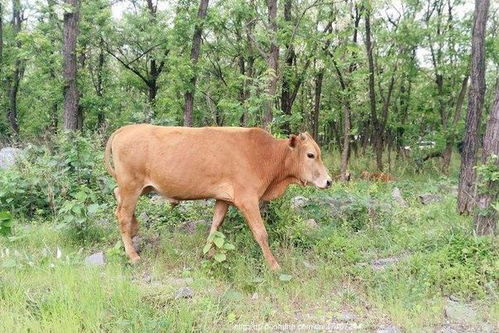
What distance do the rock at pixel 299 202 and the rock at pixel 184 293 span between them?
12.1 feet

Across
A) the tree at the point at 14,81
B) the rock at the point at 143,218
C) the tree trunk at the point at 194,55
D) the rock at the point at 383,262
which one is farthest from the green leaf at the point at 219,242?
the tree at the point at 14,81

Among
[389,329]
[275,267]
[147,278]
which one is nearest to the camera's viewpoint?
[389,329]

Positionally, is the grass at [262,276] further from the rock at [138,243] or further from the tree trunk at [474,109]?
the tree trunk at [474,109]

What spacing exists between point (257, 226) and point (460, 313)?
2.65 metres

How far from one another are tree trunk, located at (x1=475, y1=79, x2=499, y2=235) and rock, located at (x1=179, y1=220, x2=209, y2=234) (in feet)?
13.0

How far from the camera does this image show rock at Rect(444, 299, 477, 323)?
4.95 metres

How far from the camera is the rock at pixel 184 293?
527 cm

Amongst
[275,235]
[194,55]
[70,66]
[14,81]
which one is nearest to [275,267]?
[275,235]

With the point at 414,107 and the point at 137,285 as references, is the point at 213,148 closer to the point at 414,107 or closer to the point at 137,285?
the point at 137,285

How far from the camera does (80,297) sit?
4.93 metres

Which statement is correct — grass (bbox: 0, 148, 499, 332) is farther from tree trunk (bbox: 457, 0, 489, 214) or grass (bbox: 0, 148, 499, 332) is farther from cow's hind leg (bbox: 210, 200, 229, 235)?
tree trunk (bbox: 457, 0, 489, 214)

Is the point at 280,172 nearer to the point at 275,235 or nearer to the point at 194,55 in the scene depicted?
the point at 275,235

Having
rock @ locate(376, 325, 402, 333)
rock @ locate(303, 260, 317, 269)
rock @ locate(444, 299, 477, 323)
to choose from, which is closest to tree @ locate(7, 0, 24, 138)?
rock @ locate(303, 260, 317, 269)

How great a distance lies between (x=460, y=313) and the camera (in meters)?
5.03
